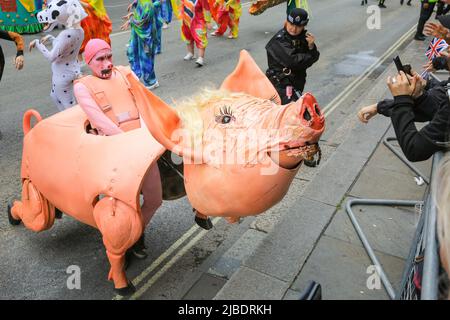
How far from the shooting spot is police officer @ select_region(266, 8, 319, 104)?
440 centimetres

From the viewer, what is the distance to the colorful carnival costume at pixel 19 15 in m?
10.8

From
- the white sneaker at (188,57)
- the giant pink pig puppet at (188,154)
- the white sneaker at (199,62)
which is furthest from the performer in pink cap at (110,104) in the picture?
the white sneaker at (188,57)

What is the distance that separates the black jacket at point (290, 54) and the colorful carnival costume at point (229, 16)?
695 cm

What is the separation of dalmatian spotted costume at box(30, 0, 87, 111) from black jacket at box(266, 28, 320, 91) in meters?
2.25

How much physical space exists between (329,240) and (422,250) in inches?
52.8

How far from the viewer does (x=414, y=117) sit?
240cm

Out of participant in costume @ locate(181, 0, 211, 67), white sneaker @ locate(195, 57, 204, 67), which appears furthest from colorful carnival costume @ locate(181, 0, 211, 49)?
white sneaker @ locate(195, 57, 204, 67)

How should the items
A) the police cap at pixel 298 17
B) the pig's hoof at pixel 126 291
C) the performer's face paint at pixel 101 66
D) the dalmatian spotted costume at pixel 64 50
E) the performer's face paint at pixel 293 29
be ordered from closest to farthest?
the pig's hoof at pixel 126 291
the performer's face paint at pixel 101 66
the police cap at pixel 298 17
the performer's face paint at pixel 293 29
the dalmatian spotted costume at pixel 64 50

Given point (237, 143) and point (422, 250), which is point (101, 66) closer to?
point (237, 143)

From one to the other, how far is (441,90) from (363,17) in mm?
13301

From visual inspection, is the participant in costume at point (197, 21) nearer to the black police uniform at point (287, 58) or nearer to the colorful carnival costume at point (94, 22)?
the colorful carnival costume at point (94, 22)

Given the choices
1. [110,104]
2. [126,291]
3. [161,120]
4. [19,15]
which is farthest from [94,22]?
[161,120]

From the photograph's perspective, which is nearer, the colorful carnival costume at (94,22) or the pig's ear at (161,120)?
the pig's ear at (161,120)

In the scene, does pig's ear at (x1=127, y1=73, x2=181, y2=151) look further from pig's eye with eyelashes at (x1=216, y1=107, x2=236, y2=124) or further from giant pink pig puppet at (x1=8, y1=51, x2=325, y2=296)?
pig's eye with eyelashes at (x1=216, y1=107, x2=236, y2=124)
